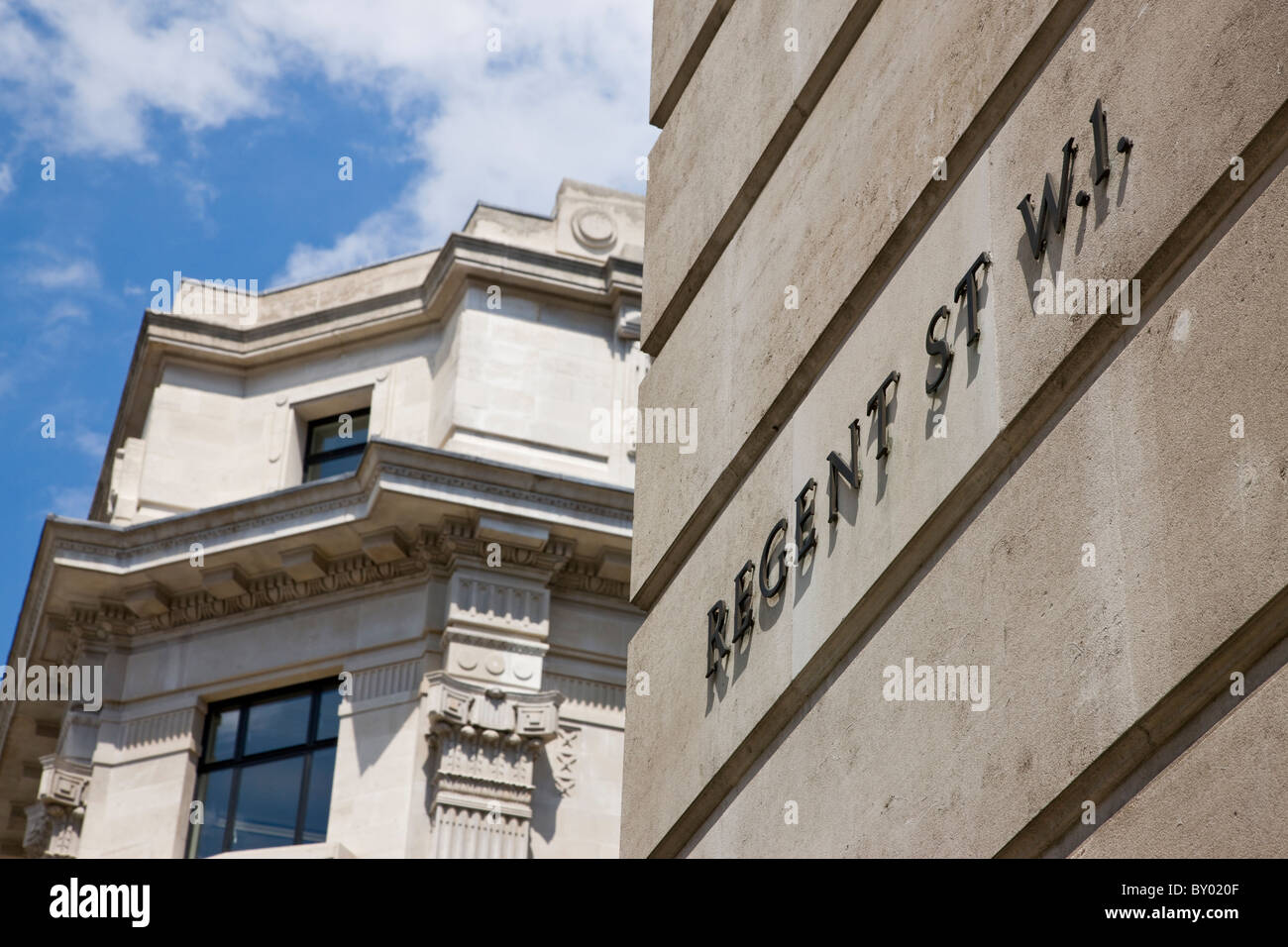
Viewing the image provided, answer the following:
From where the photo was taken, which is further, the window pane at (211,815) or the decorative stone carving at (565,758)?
the window pane at (211,815)

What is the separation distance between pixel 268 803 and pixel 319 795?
79cm

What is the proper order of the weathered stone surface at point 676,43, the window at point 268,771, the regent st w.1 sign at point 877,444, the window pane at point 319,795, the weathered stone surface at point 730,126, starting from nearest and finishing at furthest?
the regent st w.1 sign at point 877,444 → the weathered stone surface at point 730,126 → the weathered stone surface at point 676,43 → the window pane at point 319,795 → the window at point 268,771

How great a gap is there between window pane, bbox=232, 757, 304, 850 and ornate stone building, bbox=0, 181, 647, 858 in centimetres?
4

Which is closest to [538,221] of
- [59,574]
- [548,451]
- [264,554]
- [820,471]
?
[548,451]

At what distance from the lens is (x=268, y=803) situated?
24.8m

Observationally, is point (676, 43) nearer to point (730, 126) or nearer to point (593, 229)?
point (730, 126)

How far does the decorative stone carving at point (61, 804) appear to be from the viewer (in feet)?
84.0

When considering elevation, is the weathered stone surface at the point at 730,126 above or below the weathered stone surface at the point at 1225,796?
above

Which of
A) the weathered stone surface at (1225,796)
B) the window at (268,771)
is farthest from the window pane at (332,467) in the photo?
the weathered stone surface at (1225,796)

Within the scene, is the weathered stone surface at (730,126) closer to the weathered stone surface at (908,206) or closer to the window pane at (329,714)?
the weathered stone surface at (908,206)

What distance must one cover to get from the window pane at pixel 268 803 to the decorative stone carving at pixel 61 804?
2382 millimetres

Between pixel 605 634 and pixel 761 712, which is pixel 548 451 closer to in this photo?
pixel 605 634

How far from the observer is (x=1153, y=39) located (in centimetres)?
585

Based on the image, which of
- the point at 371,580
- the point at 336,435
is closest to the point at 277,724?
the point at 371,580
